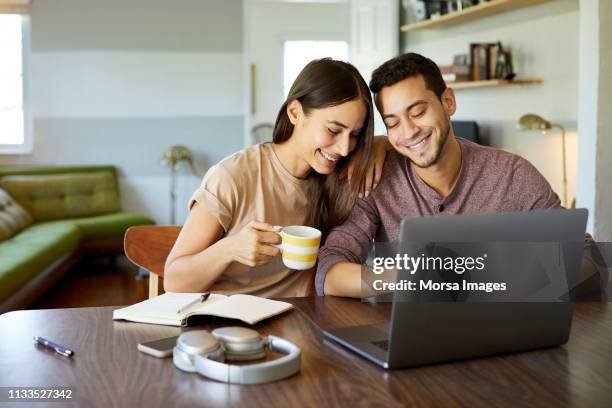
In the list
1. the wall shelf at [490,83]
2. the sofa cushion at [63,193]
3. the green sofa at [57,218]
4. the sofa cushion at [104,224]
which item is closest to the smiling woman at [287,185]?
the green sofa at [57,218]

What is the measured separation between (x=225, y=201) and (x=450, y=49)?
412 cm

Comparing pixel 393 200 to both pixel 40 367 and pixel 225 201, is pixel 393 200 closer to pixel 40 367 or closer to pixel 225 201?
pixel 225 201

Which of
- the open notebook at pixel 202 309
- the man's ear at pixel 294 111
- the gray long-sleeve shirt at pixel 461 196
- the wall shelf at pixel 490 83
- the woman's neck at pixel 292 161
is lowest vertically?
the open notebook at pixel 202 309

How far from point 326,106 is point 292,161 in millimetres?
228

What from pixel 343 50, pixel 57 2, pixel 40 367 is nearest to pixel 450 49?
pixel 343 50

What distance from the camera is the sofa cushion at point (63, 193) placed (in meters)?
6.33

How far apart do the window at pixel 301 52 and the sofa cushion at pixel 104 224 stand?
195 centimetres

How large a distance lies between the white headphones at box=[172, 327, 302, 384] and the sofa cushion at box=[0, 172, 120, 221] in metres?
5.50

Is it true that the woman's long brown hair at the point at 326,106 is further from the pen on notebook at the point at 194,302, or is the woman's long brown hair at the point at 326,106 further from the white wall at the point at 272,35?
the white wall at the point at 272,35

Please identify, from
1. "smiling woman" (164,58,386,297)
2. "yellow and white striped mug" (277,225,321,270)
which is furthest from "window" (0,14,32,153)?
"yellow and white striped mug" (277,225,321,270)

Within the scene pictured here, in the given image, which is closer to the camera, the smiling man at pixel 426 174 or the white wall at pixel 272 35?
the smiling man at pixel 426 174

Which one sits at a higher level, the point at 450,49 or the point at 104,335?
the point at 450,49

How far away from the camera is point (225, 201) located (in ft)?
6.41

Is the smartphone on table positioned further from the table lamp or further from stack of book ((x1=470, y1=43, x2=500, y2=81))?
stack of book ((x1=470, y1=43, x2=500, y2=81))
